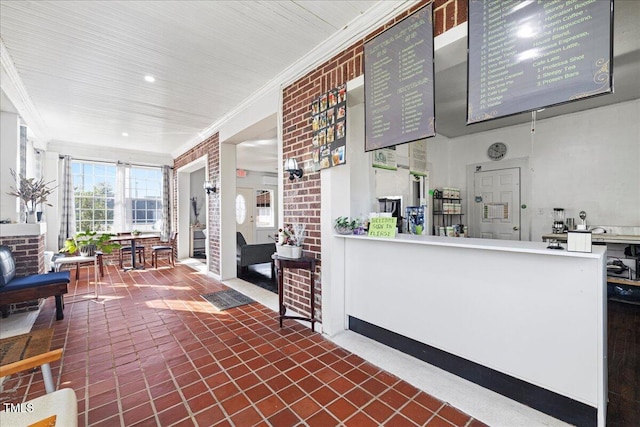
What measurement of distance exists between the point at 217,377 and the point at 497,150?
566 centimetres

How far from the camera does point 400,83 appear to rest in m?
2.11

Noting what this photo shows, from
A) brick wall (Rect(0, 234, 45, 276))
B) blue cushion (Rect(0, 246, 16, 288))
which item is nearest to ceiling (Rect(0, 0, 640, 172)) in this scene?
brick wall (Rect(0, 234, 45, 276))

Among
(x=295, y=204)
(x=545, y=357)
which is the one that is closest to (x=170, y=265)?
(x=295, y=204)

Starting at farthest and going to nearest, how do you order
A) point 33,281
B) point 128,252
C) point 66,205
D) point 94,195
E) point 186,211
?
point 186,211, point 128,252, point 94,195, point 66,205, point 33,281

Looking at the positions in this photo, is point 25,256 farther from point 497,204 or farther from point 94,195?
point 497,204

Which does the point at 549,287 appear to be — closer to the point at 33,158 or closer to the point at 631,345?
the point at 631,345

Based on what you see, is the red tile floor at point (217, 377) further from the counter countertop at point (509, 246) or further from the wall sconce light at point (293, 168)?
the wall sconce light at point (293, 168)

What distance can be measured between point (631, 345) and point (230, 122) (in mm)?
5470

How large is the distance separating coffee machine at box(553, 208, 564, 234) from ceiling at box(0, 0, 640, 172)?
1.57m

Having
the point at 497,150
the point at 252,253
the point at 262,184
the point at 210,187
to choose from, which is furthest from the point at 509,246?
the point at 262,184

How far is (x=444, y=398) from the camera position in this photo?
70.6 inches

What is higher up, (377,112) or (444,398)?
(377,112)

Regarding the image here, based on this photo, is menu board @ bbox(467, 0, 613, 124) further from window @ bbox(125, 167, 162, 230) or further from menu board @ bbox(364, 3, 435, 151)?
window @ bbox(125, 167, 162, 230)

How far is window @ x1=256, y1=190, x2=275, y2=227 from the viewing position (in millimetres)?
9719
